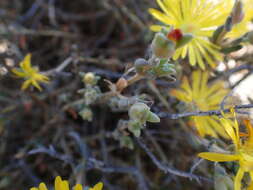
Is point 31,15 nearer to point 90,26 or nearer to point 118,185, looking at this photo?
point 90,26

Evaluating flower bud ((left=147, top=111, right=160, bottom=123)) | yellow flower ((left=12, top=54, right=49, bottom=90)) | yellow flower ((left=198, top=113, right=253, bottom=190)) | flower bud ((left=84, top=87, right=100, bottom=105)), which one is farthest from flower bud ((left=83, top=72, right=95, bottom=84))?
yellow flower ((left=198, top=113, right=253, bottom=190))

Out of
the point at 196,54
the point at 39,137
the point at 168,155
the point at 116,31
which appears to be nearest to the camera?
the point at 196,54

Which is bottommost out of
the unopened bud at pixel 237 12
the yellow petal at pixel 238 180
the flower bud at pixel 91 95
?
the yellow petal at pixel 238 180

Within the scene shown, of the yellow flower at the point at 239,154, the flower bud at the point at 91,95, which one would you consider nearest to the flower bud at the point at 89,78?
the flower bud at the point at 91,95

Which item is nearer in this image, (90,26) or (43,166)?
(43,166)

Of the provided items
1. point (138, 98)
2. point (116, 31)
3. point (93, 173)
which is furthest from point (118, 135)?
point (116, 31)

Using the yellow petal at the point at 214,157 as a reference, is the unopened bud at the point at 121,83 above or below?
above

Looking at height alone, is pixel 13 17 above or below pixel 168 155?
above

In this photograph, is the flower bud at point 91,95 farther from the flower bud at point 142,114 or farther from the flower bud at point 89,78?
the flower bud at point 142,114
